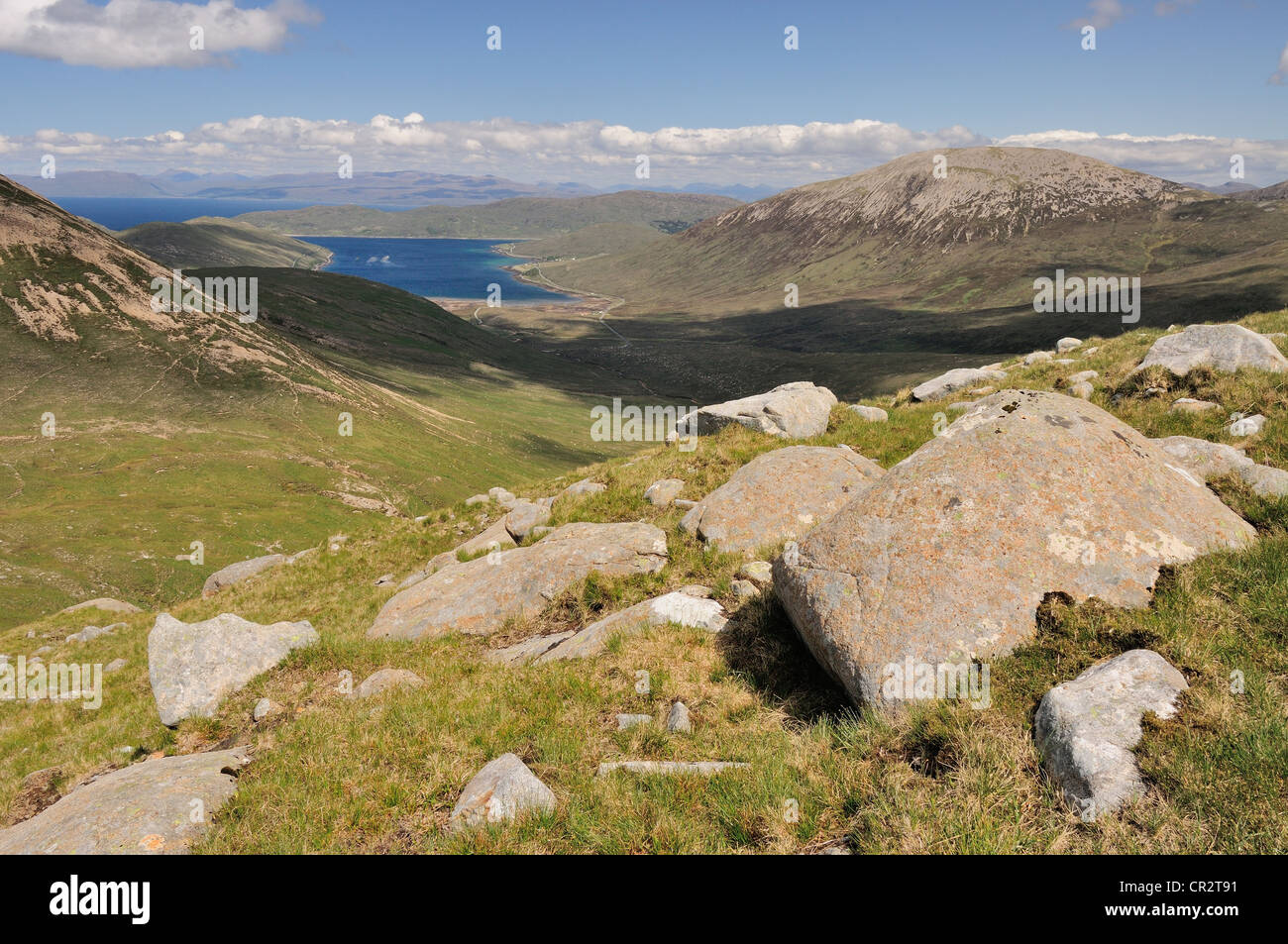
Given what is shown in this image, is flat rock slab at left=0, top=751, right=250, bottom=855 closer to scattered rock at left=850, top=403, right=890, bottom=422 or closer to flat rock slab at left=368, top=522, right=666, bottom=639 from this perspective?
flat rock slab at left=368, top=522, right=666, bottom=639

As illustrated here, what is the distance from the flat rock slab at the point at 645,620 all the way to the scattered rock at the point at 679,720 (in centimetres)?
236

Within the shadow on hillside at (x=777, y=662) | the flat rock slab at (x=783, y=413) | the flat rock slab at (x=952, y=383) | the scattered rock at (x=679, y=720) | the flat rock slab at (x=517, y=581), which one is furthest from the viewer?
the flat rock slab at (x=952, y=383)

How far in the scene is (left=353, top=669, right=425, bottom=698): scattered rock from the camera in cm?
1180

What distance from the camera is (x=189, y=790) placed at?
8.70 metres

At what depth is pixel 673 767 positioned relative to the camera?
7.83 meters

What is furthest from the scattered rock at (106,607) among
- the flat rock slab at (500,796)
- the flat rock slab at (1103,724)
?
the flat rock slab at (1103,724)

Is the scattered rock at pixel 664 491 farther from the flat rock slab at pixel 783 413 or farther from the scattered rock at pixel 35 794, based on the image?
the scattered rock at pixel 35 794

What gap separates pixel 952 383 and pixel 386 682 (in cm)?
2487

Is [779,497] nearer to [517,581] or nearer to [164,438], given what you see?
[517,581]

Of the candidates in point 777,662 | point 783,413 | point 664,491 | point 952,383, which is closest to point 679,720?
point 777,662

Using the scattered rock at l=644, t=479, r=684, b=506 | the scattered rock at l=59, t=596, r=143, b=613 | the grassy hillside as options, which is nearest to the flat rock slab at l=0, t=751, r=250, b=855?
the grassy hillside

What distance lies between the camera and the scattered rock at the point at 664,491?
759 inches
